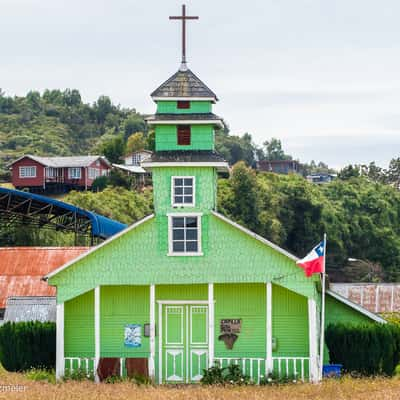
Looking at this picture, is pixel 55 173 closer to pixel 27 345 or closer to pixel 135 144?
pixel 135 144

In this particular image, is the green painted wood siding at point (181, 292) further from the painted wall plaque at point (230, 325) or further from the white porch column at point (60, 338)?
the white porch column at point (60, 338)

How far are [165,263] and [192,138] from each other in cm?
377

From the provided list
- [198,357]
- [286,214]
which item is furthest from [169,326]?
[286,214]

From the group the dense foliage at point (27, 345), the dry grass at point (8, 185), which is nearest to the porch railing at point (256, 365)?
the dense foliage at point (27, 345)

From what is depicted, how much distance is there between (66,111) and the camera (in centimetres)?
17338

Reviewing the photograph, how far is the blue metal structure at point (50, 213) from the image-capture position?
154 ft

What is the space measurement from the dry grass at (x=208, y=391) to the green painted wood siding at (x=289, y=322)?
196cm

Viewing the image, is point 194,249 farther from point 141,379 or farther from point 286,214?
point 286,214

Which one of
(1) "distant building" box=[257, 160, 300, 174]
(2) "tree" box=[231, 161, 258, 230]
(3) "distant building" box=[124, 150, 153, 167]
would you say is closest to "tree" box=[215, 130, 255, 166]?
(1) "distant building" box=[257, 160, 300, 174]

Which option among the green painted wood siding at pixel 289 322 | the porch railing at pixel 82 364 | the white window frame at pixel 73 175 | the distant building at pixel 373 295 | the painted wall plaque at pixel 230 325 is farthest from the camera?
the white window frame at pixel 73 175

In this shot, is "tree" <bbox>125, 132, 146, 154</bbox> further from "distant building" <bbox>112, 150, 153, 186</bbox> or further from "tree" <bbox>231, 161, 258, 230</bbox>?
"tree" <bbox>231, 161, 258, 230</bbox>

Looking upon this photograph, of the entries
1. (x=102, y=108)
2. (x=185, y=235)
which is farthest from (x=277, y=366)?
(x=102, y=108)

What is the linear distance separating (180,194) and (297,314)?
4.71 metres

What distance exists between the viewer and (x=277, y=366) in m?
27.8
